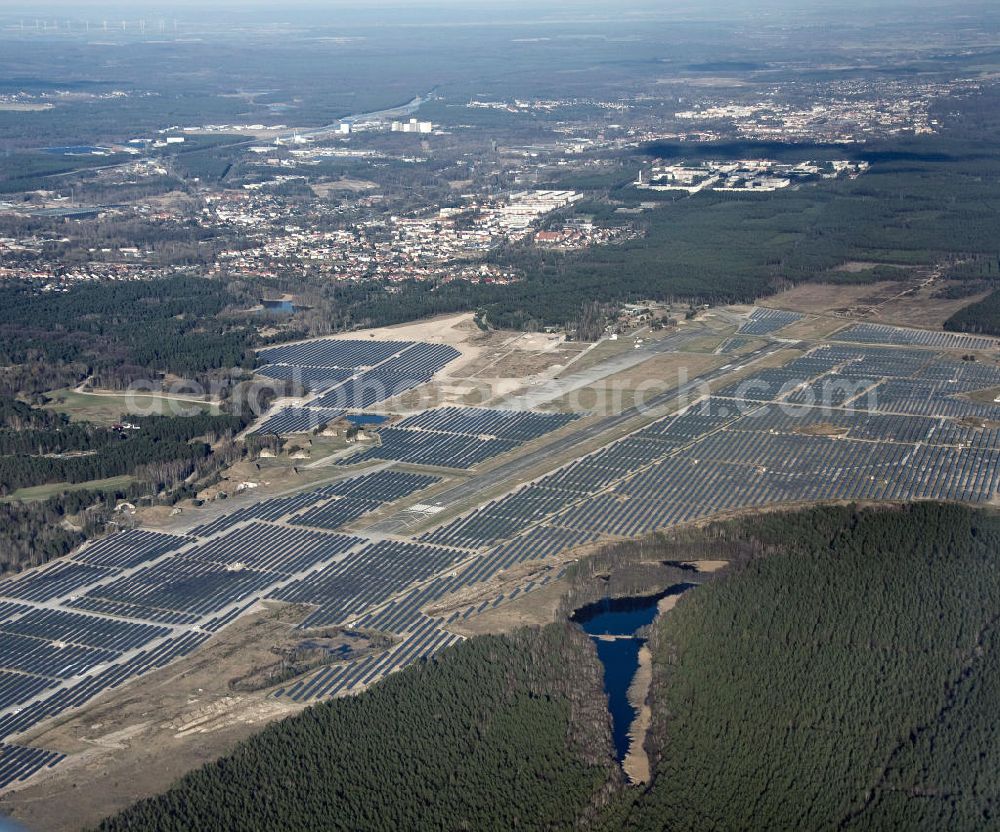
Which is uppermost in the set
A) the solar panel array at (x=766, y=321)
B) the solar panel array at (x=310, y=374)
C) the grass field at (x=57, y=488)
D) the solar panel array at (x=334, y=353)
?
the grass field at (x=57, y=488)

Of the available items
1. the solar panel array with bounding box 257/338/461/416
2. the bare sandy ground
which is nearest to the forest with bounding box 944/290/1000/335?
the solar panel array with bounding box 257/338/461/416

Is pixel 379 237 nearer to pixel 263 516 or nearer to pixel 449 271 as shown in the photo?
pixel 449 271

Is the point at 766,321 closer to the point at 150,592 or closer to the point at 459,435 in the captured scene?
the point at 459,435

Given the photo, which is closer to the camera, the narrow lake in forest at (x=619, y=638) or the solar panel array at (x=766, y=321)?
the narrow lake in forest at (x=619, y=638)

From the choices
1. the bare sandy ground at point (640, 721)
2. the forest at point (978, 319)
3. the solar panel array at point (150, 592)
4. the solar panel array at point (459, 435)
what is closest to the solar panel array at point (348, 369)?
the solar panel array at point (459, 435)

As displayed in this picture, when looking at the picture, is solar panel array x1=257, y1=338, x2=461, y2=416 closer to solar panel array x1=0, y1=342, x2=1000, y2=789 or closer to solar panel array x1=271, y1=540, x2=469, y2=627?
solar panel array x1=0, y1=342, x2=1000, y2=789

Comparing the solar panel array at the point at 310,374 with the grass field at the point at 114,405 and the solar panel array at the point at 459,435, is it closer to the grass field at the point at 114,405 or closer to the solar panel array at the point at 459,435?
the grass field at the point at 114,405
